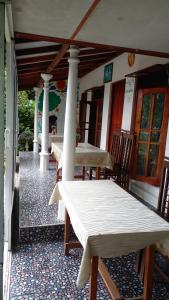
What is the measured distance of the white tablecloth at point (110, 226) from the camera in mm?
1539

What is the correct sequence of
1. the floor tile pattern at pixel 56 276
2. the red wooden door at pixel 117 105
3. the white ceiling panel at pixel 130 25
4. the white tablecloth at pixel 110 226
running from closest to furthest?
the white tablecloth at pixel 110 226 → the white ceiling panel at pixel 130 25 → the floor tile pattern at pixel 56 276 → the red wooden door at pixel 117 105

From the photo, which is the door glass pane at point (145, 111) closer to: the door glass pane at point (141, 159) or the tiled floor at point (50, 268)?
the door glass pane at point (141, 159)

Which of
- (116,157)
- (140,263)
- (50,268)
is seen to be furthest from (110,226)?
(116,157)

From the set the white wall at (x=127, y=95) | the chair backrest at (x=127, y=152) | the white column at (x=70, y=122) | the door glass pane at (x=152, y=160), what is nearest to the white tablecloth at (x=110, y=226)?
the white column at (x=70, y=122)

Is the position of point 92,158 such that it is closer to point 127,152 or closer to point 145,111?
point 127,152

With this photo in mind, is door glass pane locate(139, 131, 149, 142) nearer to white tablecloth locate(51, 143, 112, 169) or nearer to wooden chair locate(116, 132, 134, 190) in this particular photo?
wooden chair locate(116, 132, 134, 190)

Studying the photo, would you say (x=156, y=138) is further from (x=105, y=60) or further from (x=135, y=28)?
(x=105, y=60)

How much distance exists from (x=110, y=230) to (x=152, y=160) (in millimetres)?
2670

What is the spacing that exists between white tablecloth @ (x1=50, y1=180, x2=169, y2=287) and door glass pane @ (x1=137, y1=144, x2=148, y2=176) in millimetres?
2134

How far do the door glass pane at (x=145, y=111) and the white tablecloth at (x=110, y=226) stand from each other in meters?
2.24

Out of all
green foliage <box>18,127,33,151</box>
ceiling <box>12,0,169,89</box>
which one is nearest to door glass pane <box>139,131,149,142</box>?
ceiling <box>12,0,169,89</box>

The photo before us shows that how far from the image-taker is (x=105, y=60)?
563 cm

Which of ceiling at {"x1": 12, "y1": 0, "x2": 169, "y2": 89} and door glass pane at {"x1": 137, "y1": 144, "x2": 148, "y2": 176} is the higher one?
ceiling at {"x1": 12, "y1": 0, "x2": 169, "y2": 89}

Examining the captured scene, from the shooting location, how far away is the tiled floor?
210 cm
